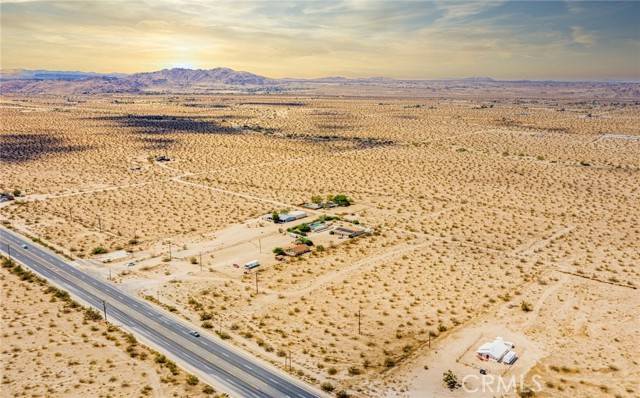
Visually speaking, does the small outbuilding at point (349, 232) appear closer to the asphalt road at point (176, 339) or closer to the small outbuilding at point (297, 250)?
the small outbuilding at point (297, 250)

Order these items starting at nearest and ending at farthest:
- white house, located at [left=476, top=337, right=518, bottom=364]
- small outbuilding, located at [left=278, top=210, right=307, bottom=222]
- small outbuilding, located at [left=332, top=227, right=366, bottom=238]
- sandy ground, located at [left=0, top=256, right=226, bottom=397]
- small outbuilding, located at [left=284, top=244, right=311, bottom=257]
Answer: sandy ground, located at [left=0, top=256, right=226, bottom=397] → white house, located at [left=476, top=337, right=518, bottom=364] → small outbuilding, located at [left=284, top=244, right=311, bottom=257] → small outbuilding, located at [left=332, top=227, right=366, bottom=238] → small outbuilding, located at [left=278, top=210, right=307, bottom=222]

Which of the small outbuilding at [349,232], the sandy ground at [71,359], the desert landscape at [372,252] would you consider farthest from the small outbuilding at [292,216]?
the sandy ground at [71,359]

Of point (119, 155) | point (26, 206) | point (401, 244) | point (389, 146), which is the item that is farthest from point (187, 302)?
point (389, 146)

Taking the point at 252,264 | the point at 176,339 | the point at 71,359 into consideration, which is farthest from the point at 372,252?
the point at 71,359

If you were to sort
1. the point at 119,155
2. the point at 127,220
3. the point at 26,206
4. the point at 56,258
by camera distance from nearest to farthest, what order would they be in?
the point at 56,258 → the point at 127,220 → the point at 26,206 → the point at 119,155

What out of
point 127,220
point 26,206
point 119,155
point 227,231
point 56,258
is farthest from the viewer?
point 119,155

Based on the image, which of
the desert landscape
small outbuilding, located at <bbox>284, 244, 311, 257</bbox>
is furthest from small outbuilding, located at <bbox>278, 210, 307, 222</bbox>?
small outbuilding, located at <bbox>284, 244, 311, 257</bbox>

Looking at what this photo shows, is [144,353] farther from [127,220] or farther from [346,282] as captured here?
[127,220]

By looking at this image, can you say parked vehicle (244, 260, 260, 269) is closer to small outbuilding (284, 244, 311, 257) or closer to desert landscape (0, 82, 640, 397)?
desert landscape (0, 82, 640, 397)
